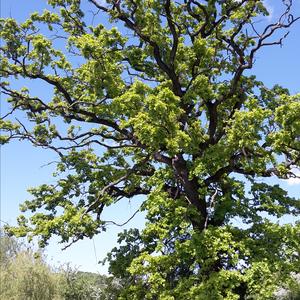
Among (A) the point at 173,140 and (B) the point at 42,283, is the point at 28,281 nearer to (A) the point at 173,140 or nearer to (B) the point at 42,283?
(B) the point at 42,283

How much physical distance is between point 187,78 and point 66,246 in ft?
30.0

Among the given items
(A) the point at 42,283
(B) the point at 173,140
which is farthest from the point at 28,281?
(B) the point at 173,140

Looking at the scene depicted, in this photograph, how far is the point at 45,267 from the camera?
24266 millimetres

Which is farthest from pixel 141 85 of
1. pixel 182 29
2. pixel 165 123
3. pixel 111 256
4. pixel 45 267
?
pixel 45 267

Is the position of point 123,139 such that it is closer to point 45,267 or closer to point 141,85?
point 141,85

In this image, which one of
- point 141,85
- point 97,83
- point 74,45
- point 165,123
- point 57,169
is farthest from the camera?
point 57,169

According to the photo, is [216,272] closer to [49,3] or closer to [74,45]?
[74,45]

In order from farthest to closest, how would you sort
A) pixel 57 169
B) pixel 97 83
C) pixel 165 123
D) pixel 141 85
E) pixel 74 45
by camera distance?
pixel 57 169 < pixel 74 45 < pixel 97 83 < pixel 141 85 < pixel 165 123

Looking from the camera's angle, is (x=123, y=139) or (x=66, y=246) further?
(x=123, y=139)

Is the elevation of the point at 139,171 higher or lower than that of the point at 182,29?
lower

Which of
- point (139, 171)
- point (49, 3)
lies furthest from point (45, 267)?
point (49, 3)

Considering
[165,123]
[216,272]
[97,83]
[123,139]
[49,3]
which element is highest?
[49,3]

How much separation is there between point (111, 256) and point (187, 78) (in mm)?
9011

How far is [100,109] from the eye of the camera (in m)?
20.3
